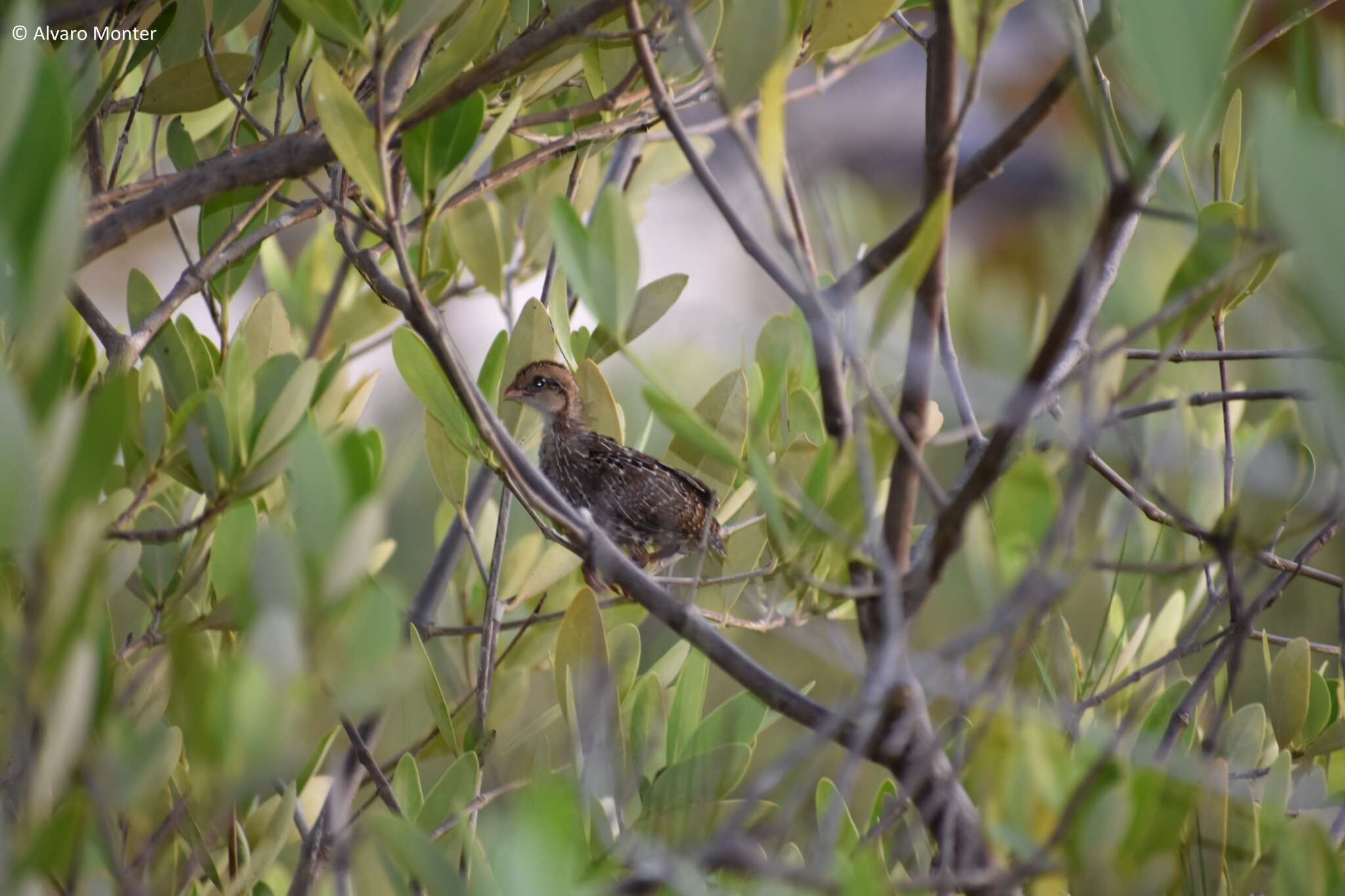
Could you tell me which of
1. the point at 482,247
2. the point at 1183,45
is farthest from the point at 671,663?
the point at 1183,45

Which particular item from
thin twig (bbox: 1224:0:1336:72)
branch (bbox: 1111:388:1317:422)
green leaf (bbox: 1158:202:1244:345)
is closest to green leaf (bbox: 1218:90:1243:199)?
thin twig (bbox: 1224:0:1336:72)

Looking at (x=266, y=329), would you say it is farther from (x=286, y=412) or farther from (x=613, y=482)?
(x=613, y=482)

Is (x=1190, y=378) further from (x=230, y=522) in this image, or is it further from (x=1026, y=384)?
(x=230, y=522)

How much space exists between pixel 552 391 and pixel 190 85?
1339 millimetres

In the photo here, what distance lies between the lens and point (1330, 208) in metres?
0.67

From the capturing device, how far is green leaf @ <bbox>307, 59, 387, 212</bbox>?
1041mm

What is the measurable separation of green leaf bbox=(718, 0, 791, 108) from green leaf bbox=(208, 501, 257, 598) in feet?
2.03

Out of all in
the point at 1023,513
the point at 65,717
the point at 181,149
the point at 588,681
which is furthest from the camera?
the point at 181,149

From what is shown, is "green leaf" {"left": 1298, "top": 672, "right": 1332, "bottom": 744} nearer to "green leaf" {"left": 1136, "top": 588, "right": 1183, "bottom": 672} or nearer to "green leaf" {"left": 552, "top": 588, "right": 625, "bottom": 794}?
"green leaf" {"left": 1136, "top": 588, "right": 1183, "bottom": 672}

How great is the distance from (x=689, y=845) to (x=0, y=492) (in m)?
0.69

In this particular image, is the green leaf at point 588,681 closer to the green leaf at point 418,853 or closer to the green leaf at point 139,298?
the green leaf at point 418,853

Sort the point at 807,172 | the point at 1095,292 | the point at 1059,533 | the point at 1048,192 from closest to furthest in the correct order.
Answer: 1. the point at 1059,533
2. the point at 807,172
3. the point at 1095,292
4. the point at 1048,192

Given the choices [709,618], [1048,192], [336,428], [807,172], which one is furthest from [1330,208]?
[1048,192]

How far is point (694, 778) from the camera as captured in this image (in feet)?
4.21
